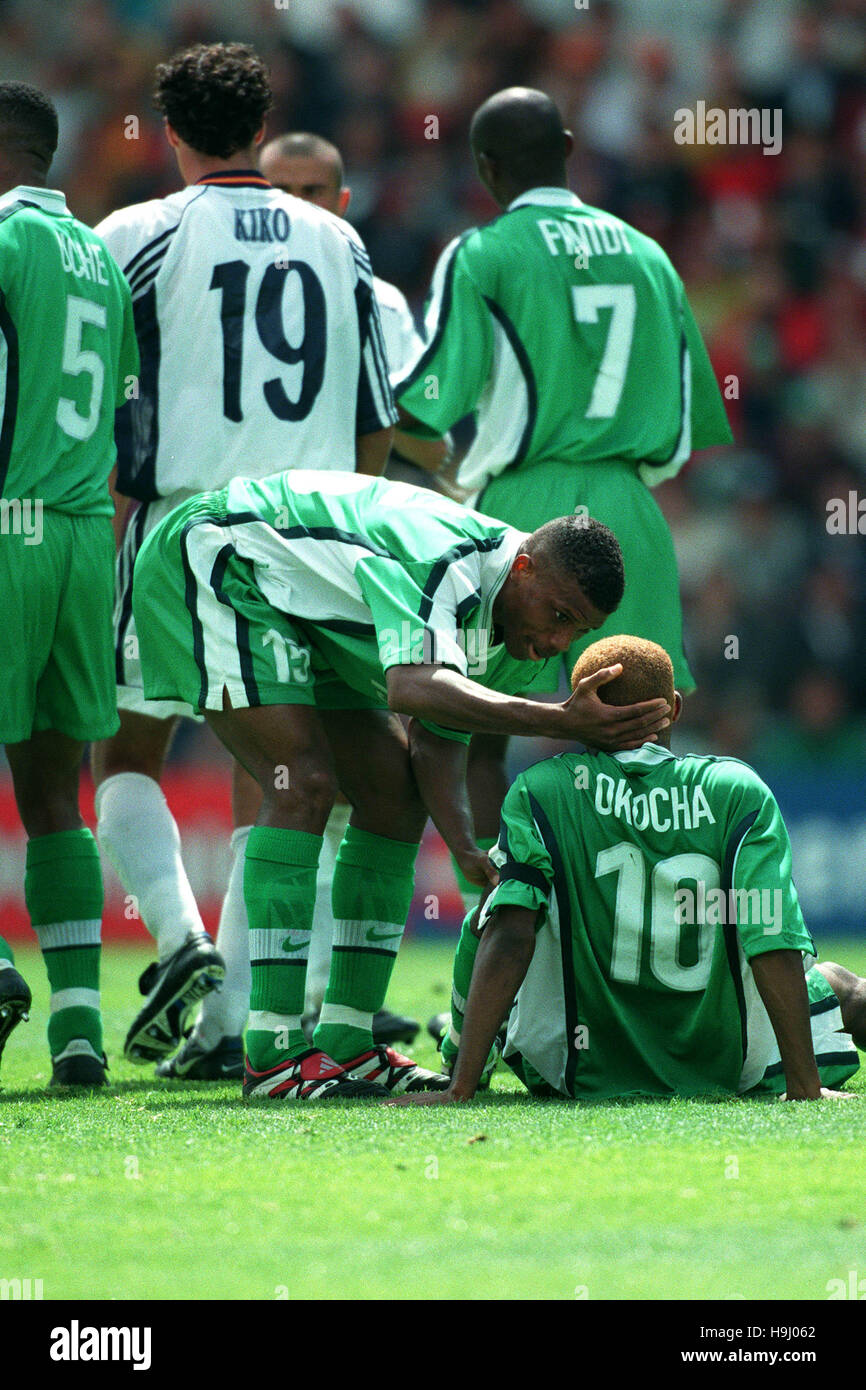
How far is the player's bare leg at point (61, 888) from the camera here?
4.37 m

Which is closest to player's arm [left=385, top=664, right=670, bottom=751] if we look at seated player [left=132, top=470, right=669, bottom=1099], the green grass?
seated player [left=132, top=470, right=669, bottom=1099]

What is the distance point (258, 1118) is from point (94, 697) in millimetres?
1269

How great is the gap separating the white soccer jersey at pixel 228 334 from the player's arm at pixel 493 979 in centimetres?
174

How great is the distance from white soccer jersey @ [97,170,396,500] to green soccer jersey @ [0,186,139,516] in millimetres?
303

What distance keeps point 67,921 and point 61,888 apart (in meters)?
0.08

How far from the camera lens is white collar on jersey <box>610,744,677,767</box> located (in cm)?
372

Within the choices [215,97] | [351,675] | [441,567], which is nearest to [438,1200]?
[441,567]

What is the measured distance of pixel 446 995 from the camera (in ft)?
21.5

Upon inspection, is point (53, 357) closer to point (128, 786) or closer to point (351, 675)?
point (351, 675)

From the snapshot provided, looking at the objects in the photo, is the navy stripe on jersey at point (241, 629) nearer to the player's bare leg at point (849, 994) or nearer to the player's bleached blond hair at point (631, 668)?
the player's bleached blond hair at point (631, 668)

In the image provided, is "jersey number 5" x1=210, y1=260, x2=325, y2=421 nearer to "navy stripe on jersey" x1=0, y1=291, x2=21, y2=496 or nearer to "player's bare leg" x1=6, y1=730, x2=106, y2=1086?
"navy stripe on jersey" x1=0, y1=291, x2=21, y2=496

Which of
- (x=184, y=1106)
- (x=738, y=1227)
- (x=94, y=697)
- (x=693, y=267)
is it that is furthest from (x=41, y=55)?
(x=738, y=1227)

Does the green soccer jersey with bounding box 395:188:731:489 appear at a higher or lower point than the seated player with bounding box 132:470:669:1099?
higher
